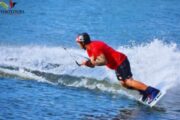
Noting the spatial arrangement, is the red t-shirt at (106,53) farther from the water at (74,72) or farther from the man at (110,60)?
the water at (74,72)

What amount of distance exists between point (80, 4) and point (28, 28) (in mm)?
15079

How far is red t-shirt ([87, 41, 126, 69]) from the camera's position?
43.3 feet

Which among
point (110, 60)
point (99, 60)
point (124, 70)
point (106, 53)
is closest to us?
point (99, 60)

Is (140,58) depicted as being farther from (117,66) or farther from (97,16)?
(97,16)

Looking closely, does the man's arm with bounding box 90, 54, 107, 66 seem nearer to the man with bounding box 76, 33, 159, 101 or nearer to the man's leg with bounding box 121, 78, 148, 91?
the man with bounding box 76, 33, 159, 101

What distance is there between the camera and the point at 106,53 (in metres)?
13.4

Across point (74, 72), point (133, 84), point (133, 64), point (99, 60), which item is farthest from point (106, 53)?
point (133, 64)

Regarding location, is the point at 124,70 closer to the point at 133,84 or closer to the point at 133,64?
the point at 133,84

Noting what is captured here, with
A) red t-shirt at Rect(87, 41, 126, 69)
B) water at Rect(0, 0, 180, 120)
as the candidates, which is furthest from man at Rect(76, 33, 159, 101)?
water at Rect(0, 0, 180, 120)

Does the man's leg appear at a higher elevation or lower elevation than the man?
lower

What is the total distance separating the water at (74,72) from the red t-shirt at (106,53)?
1.06 m

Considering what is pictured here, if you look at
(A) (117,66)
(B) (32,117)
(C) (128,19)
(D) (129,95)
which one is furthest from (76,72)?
(C) (128,19)

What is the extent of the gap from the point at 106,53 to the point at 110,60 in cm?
28

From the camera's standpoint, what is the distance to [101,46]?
1326 centimetres
